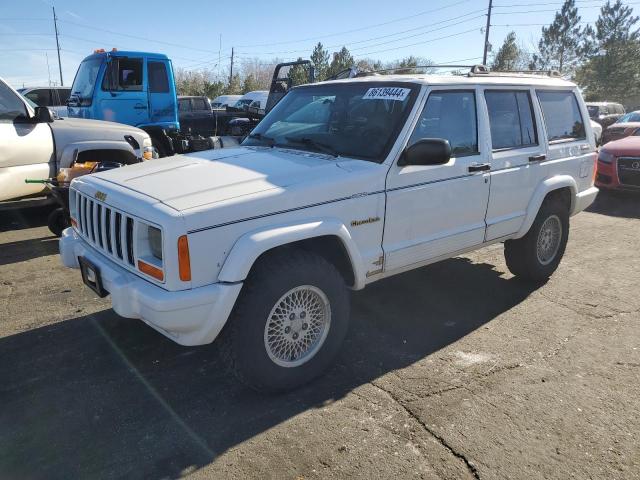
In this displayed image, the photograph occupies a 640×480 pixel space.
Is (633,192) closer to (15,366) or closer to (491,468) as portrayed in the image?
(491,468)

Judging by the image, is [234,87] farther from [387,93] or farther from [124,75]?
[387,93]

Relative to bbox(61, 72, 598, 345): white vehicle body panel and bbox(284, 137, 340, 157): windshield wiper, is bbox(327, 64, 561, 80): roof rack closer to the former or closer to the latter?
bbox(61, 72, 598, 345): white vehicle body panel

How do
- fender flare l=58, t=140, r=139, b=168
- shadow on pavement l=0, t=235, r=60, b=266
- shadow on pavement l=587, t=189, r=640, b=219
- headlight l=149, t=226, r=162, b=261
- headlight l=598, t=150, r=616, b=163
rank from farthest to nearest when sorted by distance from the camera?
headlight l=598, t=150, r=616, b=163
shadow on pavement l=587, t=189, r=640, b=219
fender flare l=58, t=140, r=139, b=168
shadow on pavement l=0, t=235, r=60, b=266
headlight l=149, t=226, r=162, b=261

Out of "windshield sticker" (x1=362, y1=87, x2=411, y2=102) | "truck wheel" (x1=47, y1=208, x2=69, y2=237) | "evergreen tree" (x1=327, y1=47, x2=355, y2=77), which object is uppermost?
"evergreen tree" (x1=327, y1=47, x2=355, y2=77)

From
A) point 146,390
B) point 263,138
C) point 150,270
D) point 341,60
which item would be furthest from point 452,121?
point 341,60

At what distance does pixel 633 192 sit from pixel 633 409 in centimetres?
761

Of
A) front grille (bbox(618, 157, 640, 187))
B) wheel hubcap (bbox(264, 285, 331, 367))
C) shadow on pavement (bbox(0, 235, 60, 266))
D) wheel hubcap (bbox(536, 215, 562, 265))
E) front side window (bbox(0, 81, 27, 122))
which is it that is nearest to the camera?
wheel hubcap (bbox(264, 285, 331, 367))

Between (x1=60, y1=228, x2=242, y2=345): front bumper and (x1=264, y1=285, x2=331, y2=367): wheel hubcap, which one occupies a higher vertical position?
(x1=60, y1=228, x2=242, y2=345): front bumper

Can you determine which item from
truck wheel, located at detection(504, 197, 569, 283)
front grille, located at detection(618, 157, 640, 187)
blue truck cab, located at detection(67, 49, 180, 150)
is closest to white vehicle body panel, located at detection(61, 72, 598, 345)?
truck wheel, located at detection(504, 197, 569, 283)

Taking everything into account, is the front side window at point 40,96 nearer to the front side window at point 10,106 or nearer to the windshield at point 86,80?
the windshield at point 86,80

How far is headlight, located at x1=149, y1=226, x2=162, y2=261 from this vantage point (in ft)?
9.37

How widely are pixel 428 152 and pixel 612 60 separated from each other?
5246cm

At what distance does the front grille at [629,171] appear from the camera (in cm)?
924

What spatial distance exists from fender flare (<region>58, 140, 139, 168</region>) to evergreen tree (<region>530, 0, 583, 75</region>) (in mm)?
49775
